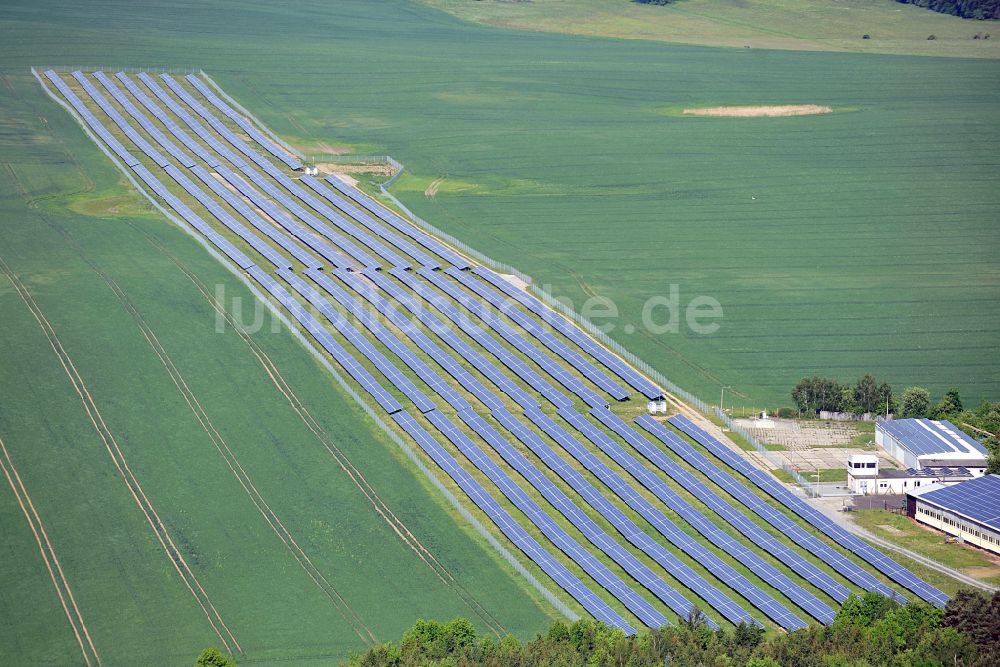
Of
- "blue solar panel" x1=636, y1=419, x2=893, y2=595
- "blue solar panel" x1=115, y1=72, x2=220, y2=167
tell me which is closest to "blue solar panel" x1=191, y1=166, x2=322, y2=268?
"blue solar panel" x1=115, y1=72, x2=220, y2=167

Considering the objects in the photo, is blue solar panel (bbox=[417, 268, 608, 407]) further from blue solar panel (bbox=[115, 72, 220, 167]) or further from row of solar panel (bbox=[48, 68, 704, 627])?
blue solar panel (bbox=[115, 72, 220, 167])

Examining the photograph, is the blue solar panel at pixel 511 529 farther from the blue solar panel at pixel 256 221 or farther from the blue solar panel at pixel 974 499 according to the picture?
the blue solar panel at pixel 256 221

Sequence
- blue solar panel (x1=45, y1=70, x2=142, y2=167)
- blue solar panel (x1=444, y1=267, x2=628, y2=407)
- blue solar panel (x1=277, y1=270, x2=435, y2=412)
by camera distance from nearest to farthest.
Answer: blue solar panel (x1=277, y1=270, x2=435, y2=412)
blue solar panel (x1=444, y1=267, x2=628, y2=407)
blue solar panel (x1=45, y1=70, x2=142, y2=167)

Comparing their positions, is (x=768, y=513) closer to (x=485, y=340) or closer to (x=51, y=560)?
(x=485, y=340)

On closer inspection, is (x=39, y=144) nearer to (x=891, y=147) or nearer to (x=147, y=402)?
(x=147, y=402)

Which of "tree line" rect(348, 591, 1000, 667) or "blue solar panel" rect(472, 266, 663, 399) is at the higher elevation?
"blue solar panel" rect(472, 266, 663, 399)

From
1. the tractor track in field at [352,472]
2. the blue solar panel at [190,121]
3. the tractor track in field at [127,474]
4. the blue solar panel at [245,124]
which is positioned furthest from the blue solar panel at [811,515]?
the blue solar panel at [190,121]

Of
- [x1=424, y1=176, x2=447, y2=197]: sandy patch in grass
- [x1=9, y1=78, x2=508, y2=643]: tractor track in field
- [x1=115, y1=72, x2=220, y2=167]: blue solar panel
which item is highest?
[x1=115, y1=72, x2=220, y2=167]: blue solar panel
